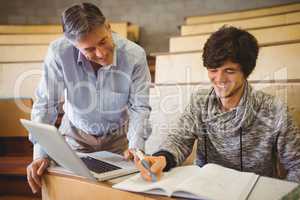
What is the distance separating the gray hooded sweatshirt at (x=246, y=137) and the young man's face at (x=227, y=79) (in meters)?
0.03

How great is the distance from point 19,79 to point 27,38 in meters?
0.59

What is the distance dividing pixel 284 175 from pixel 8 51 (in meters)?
2.18

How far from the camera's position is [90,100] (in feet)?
3.49

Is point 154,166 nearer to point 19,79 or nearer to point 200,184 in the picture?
point 200,184

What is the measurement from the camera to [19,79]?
220 centimetres

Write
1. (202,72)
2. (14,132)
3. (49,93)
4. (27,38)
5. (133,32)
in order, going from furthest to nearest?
(133,32), (27,38), (14,132), (202,72), (49,93)

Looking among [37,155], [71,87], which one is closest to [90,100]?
[71,87]

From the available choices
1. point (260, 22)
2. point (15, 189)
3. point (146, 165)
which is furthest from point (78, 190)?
point (260, 22)

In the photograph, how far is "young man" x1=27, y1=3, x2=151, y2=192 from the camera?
88cm

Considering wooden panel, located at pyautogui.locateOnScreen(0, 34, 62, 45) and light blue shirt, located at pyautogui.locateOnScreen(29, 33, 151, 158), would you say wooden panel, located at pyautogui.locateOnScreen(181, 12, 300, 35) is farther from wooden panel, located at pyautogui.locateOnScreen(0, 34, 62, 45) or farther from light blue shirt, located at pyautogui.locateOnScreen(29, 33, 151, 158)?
light blue shirt, located at pyautogui.locateOnScreen(29, 33, 151, 158)

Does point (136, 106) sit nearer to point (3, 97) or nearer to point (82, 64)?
point (82, 64)

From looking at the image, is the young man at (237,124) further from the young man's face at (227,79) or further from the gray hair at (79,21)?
the gray hair at (79,21)

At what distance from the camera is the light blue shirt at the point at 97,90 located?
0.98 meters

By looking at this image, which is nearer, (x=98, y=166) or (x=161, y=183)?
(x=161, y=183)
